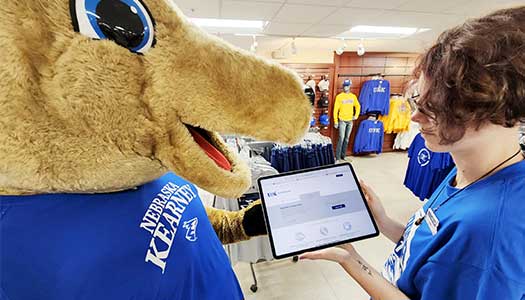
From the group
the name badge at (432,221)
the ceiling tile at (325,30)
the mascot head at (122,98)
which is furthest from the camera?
the ceiling tile at (325,30)

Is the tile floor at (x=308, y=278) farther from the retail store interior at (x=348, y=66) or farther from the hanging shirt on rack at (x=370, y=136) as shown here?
the hanging shirt on rack at (x=370, y=136)

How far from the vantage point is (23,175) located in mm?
311

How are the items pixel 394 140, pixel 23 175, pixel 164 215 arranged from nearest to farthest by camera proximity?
pixel 23 175, pixel 164 215, pixel 394 140

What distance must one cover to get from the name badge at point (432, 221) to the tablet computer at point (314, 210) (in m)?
0.17

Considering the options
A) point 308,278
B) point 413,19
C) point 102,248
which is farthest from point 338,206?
point 413,19

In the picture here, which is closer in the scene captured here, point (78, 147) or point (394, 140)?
point (78, 147)

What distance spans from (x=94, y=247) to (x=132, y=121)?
0.62 ft

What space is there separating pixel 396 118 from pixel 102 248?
5.52m

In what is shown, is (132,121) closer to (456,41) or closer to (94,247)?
(94,247)

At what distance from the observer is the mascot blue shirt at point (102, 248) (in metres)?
0.32

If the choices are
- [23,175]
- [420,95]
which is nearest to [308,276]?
[420,95]

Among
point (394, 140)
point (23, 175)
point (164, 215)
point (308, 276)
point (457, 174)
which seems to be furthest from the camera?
point (394, 140)

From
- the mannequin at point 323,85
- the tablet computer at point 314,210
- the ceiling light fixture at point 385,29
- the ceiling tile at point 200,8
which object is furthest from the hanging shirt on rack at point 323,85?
the tablet computer at point 314,210

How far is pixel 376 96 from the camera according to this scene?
468 centimetres
